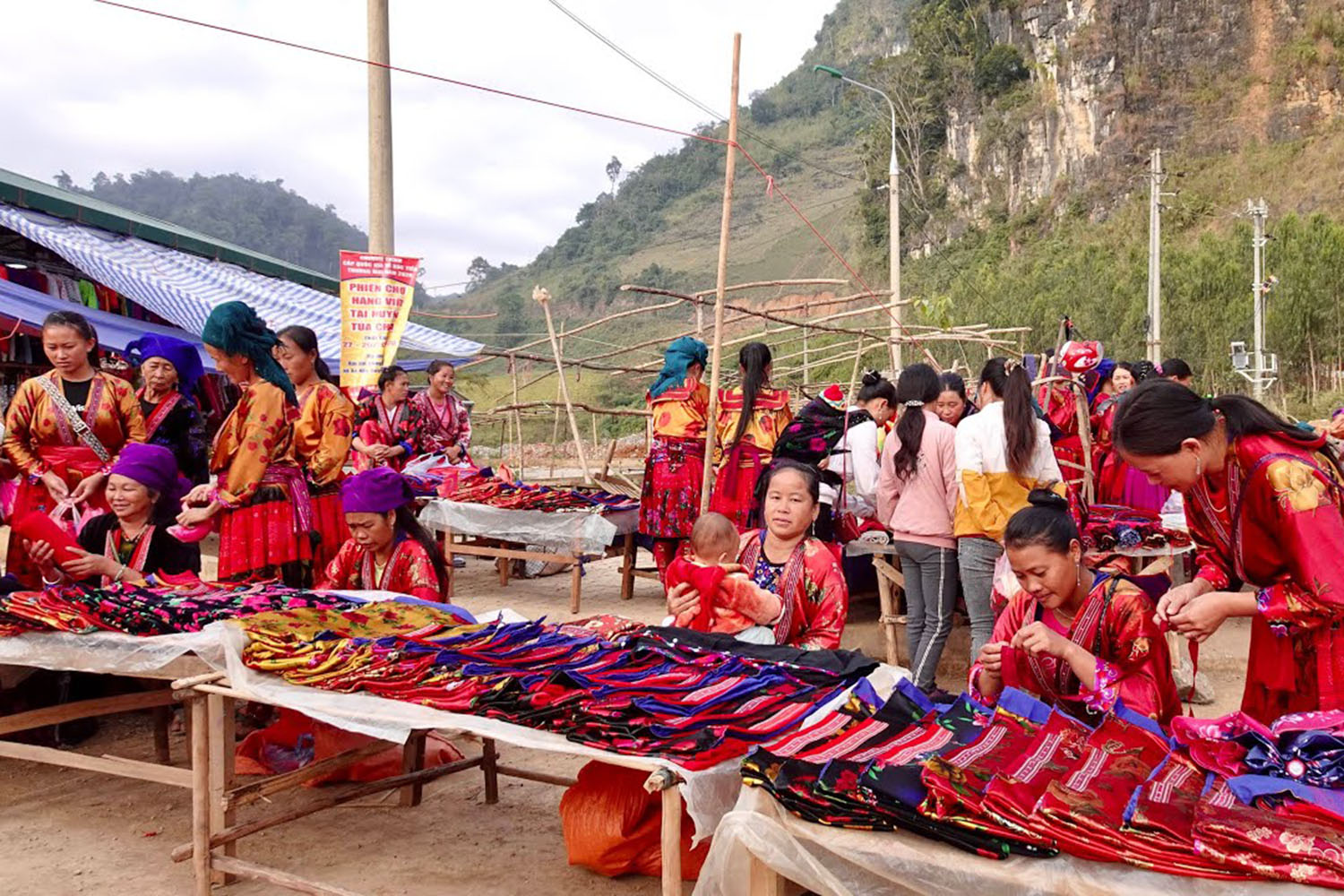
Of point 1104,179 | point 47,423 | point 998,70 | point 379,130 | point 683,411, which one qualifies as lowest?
point 47,423

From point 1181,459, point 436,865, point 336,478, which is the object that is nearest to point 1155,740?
point 1181,459

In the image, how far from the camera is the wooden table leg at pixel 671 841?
2.17 metres

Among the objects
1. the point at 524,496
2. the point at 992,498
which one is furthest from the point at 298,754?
the point at 524,496

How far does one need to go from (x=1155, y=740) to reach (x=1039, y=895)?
54 cm

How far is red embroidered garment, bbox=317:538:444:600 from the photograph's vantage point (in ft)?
13.3

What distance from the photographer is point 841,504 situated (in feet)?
19.7

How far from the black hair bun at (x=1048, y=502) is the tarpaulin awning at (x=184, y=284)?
22.2ft

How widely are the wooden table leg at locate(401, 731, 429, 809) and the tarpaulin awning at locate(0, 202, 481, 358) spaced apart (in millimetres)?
5422

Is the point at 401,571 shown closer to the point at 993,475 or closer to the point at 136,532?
the point at 136,532

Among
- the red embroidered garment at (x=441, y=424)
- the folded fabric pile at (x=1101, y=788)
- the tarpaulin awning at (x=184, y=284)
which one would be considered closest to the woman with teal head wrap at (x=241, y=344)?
the folded fabric pile at (x=1101, y=788)

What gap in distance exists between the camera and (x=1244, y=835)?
1677 millimetres

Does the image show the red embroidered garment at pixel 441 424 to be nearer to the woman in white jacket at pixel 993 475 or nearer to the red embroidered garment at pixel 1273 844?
the woman in white jacket at pixel 993 475

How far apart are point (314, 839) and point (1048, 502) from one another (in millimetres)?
2621

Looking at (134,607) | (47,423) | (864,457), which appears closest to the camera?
(134,607)
